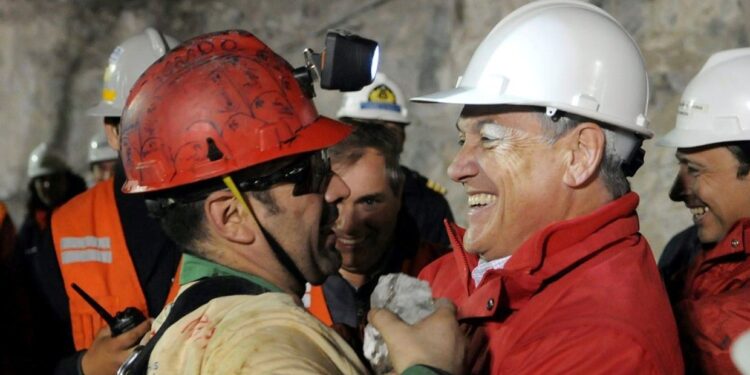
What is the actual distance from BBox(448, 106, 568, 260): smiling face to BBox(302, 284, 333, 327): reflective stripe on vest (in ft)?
4.51

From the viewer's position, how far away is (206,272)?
2.52 m

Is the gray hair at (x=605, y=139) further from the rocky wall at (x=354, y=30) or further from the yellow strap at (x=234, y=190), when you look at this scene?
the rocky wall at (x=354, y=30)

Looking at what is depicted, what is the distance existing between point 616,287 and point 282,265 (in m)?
0.80

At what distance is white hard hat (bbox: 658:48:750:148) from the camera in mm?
3979

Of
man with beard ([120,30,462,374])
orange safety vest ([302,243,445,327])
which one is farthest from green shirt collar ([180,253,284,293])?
orange safety vest ([302,243,445,327])

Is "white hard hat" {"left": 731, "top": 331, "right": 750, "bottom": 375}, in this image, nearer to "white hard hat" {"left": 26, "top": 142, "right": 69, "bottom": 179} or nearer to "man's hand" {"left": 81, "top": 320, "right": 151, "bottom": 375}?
"man's hand" {"left": 81, "top": 320, "right": 151, "bottom": 375}

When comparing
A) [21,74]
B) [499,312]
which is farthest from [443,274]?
[21,74]

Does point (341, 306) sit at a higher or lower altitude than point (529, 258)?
lower

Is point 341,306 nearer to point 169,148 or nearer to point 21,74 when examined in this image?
point 169,148

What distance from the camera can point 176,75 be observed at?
8.46ft

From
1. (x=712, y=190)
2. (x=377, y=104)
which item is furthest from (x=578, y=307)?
(x=377, y=104)

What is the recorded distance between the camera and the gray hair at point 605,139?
8.84 feet

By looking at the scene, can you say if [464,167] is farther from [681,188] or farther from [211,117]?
[681,188]

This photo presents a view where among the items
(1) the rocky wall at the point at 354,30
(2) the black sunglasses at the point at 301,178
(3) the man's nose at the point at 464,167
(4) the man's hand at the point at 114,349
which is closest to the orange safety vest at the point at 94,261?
(4) the man's hand at the point at 114,349
